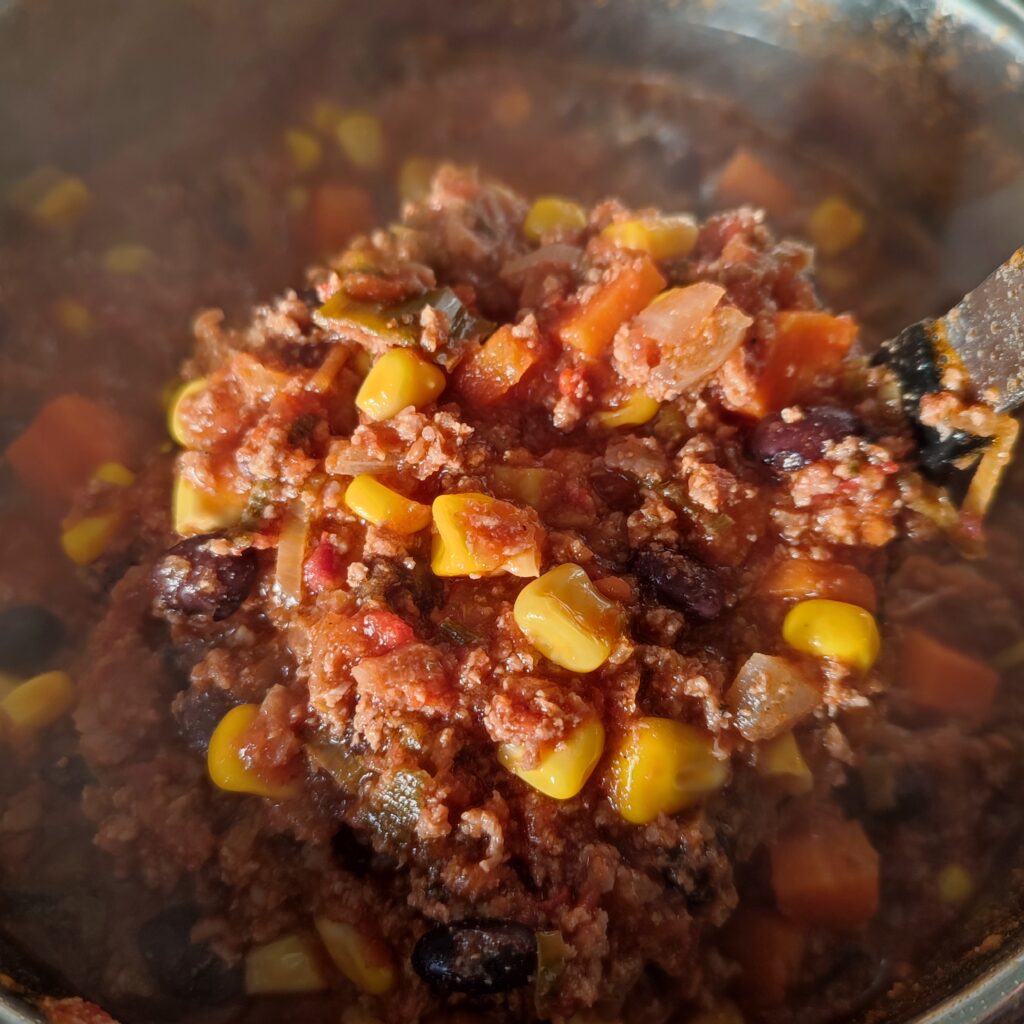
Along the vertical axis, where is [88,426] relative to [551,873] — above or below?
below

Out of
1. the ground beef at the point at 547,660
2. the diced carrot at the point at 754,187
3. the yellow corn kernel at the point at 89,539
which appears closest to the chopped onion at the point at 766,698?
the ground beef at the point at 547,660

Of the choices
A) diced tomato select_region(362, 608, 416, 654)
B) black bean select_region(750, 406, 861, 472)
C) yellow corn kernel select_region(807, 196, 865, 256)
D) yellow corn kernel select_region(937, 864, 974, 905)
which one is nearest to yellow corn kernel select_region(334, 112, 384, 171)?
yellow corn kernel select_region(807, 196, 865, 256)

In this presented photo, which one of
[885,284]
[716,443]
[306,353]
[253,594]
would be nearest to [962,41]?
[885,284]

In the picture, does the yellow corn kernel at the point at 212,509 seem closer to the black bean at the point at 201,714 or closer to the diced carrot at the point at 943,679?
the black bean at the point at 201,714

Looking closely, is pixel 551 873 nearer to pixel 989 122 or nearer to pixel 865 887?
pixel 865 887

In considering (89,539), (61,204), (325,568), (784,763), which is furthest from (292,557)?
(61,204)
